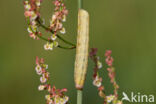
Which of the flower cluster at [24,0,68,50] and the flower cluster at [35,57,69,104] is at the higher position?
the flower cluster at [24,0,68,50]

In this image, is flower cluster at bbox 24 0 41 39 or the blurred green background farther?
the blurred green background

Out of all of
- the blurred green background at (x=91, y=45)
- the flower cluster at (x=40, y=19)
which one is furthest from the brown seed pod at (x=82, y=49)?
the blurred green background at (x=91, y=45)

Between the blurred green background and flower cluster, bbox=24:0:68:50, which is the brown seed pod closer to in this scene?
flower cluster, bbox=24:0:68:50

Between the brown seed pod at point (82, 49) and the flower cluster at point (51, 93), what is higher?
the brown seed pod at point (82, 49)

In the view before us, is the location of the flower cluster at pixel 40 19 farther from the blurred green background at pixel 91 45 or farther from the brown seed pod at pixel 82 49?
the blurred green background at pixel 91 45

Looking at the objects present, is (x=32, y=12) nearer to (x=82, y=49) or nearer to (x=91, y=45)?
(x=82, y=49)

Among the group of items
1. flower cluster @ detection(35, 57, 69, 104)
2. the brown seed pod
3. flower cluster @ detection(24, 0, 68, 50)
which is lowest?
flower cluster @ detection(35, 57, 69, 104)

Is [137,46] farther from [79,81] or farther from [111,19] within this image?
[79,81]

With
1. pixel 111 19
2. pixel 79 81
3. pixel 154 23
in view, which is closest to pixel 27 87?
pixel 111 19

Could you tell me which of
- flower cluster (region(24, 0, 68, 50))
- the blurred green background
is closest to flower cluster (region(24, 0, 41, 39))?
flower cluster (region(24, 0, 68, 50))
